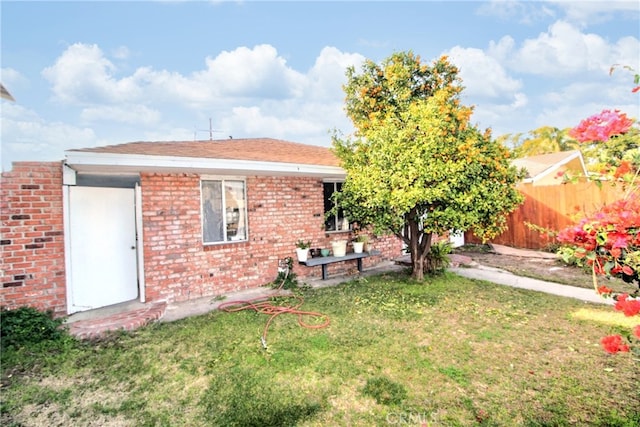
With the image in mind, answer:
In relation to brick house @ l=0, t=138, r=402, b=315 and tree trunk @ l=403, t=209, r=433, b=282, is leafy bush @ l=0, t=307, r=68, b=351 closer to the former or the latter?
brick house @ l=0, t=138, r=402, b=315

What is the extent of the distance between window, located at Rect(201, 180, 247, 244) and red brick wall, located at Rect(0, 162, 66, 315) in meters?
2.48

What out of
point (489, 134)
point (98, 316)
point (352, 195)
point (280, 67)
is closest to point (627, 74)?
point (489, 134)

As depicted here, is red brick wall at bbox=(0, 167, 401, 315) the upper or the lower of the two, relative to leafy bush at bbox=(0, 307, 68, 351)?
upper

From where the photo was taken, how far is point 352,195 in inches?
293

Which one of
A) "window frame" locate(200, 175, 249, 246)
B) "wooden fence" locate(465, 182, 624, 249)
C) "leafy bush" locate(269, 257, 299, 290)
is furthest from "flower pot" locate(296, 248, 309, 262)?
"wooden fence" locate(465, 182, 624, 249)

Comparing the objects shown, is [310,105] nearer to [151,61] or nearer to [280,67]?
[280,67]

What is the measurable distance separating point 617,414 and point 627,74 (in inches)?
113

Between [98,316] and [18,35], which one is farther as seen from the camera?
[18,35]

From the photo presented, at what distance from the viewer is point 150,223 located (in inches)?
246

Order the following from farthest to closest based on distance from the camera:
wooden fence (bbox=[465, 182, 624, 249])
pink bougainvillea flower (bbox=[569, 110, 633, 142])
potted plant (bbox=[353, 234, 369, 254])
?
1. wooden fence (bbox=[465, 182, 624, 249])
2. potted plant (bbox=[353, 234, 369, 254])
3. pink bougainvillea flower (bbox=[569, 110, 633, 142])

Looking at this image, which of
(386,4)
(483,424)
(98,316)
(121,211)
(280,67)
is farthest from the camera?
(280,67)
